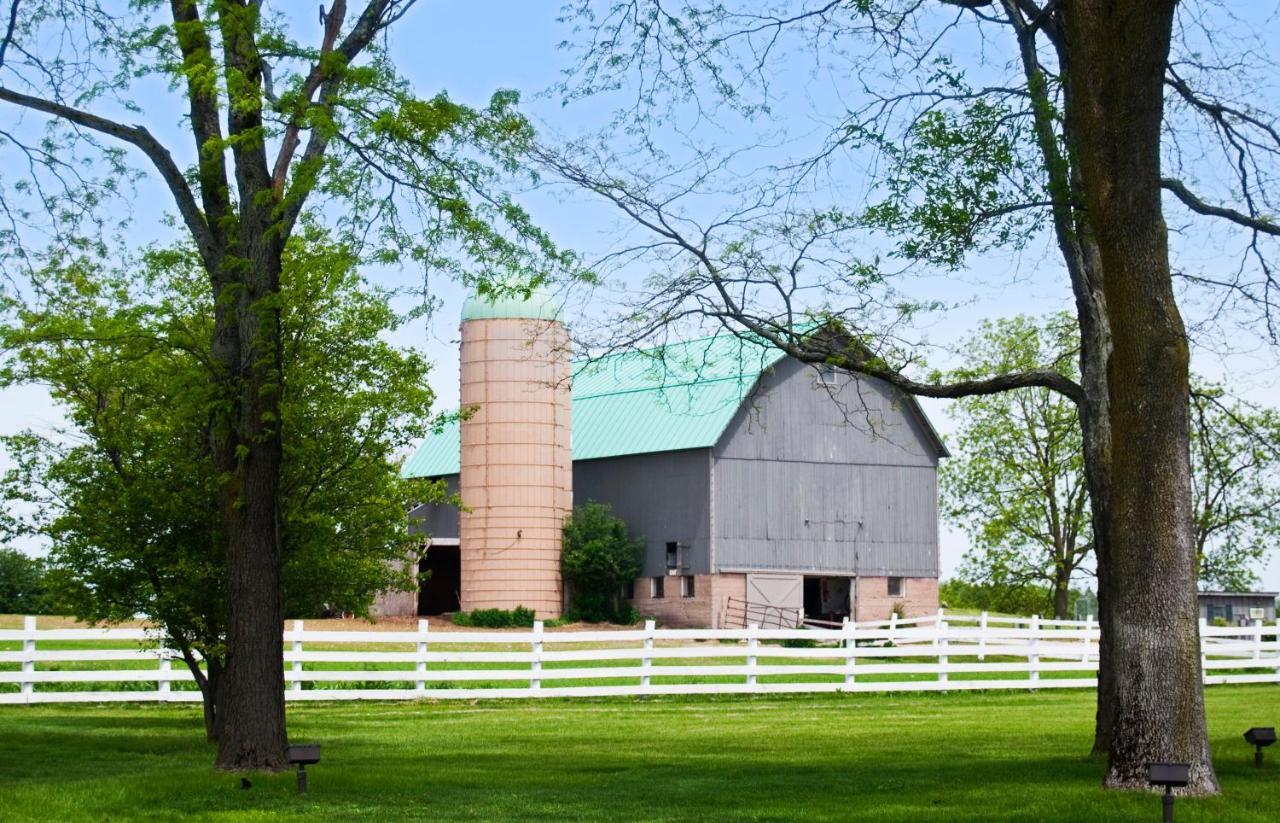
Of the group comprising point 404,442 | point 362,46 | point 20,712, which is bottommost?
point 20,712

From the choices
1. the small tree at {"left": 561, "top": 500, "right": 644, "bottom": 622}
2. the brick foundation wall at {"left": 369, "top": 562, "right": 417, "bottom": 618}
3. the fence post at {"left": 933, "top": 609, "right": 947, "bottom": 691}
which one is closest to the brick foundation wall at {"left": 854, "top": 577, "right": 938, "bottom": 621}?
the small tree at {"left": 561, "top": 500, "right": 644, "bottom": 622}

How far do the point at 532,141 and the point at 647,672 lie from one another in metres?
13.6

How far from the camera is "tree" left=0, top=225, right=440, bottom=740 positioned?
19094 millimetres

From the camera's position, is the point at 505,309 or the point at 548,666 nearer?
the point at 548,666

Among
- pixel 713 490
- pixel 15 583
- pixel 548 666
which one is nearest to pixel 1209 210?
pixel 548 666

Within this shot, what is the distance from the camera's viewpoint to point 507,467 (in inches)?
1752

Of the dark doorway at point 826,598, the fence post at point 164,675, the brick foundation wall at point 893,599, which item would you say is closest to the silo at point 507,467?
the dark doorway at point 826,598

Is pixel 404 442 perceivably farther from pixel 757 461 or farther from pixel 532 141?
pixel 757 461

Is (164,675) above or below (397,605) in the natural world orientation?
below

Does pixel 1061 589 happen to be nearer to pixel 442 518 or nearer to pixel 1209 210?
pixel 442 518

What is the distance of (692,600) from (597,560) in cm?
273

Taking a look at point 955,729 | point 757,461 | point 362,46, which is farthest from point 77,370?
point 757,461

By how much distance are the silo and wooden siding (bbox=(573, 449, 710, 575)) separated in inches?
105

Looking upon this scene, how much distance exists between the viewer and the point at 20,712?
24938mm
